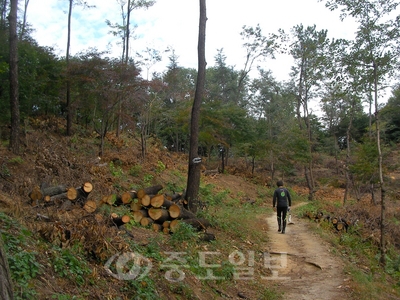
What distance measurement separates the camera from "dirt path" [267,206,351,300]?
7.01 meters

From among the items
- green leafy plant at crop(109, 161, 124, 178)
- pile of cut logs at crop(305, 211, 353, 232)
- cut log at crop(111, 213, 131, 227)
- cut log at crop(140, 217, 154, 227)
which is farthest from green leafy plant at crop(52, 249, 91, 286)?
pile of cut logs at crop(305, 211, 353, 232)

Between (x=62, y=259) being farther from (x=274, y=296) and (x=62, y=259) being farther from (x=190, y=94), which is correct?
(x=190, y=94)

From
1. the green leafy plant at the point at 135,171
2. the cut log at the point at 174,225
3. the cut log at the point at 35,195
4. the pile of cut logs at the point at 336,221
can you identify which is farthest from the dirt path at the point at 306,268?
the green leafy plant at the point at 135,171

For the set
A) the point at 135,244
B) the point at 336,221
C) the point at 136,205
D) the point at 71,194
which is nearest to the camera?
the point at 135,244

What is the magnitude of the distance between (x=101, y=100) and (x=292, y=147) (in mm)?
16903

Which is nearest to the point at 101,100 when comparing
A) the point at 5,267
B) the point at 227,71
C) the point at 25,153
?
the point at 25,153

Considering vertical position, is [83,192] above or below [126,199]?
above

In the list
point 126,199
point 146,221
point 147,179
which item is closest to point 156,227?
point 146,221

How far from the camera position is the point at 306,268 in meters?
8.54

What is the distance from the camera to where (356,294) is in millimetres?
6844

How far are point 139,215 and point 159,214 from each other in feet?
1.58

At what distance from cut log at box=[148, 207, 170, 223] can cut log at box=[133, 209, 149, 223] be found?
20cm

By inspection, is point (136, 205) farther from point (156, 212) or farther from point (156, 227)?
point (156, 227)

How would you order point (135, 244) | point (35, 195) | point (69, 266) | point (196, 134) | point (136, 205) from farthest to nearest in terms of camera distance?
point (196, 134) → point (136, 205) → point (35, 195) → point (135, 244) → point (69, 266)
